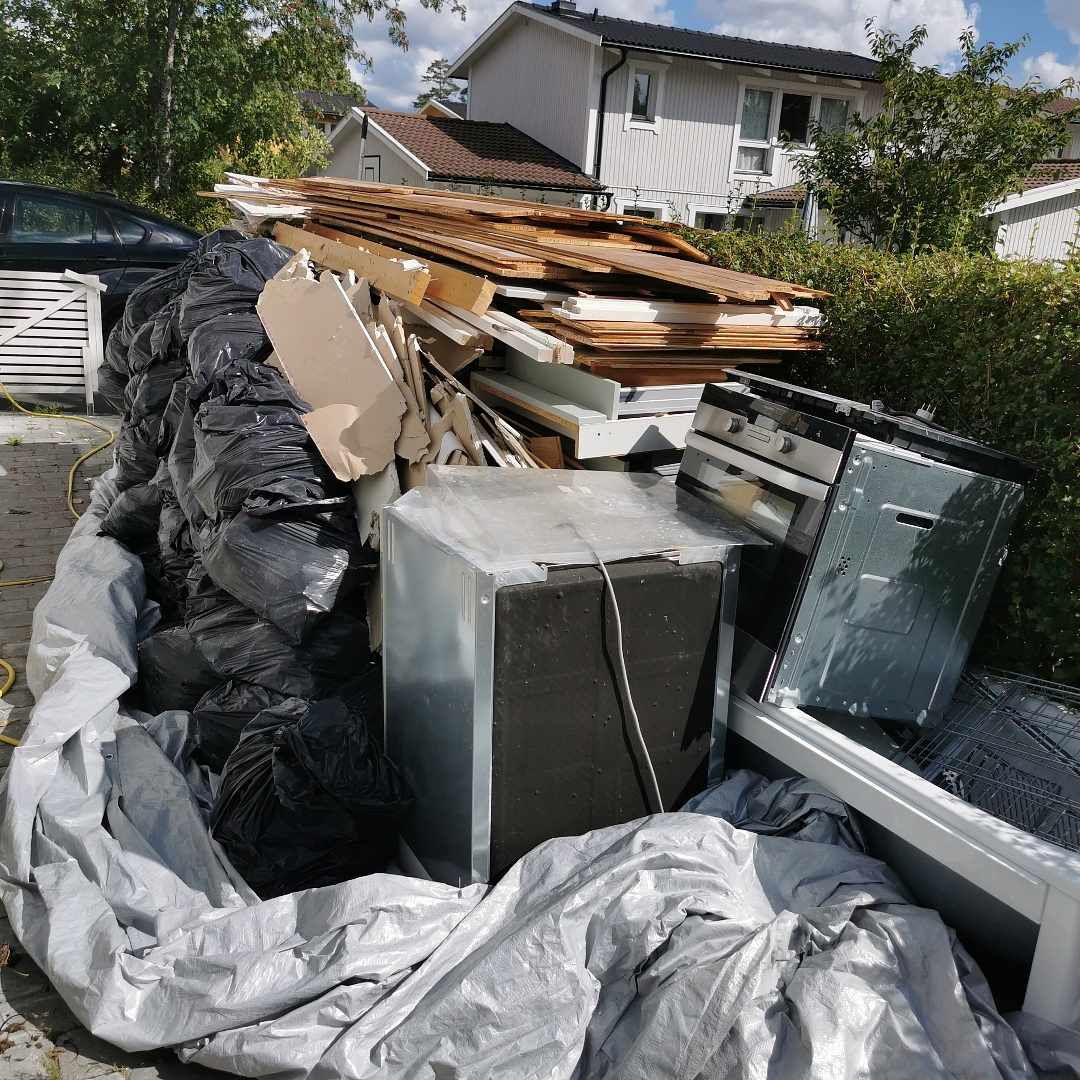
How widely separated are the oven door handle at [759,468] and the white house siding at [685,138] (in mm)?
17444

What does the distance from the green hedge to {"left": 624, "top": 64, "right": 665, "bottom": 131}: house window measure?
56.3ft

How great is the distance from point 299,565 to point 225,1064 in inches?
66.3

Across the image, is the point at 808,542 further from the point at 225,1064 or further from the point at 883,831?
the point at 225,1064

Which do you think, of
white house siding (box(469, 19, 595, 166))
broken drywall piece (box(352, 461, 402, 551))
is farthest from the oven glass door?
white house siding (box(469, 19, 595, 166))

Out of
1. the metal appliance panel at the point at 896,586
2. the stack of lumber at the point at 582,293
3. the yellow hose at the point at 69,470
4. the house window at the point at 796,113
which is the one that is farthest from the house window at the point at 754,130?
the metal appliance panel at the point at 896,586

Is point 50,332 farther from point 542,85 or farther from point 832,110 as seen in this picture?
point 832,110

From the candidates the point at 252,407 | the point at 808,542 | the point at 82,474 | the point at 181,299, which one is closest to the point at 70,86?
the point at 82,474

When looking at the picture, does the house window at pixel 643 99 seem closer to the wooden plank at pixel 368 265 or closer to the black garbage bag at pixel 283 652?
the wooden plank at pixel 368 265

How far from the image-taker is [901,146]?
22.7ft

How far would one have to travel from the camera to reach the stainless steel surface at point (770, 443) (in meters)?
2.62

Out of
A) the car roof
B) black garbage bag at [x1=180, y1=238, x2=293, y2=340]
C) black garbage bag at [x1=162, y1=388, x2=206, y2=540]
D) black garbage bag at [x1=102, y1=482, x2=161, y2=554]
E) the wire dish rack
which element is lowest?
black garbage bag at [x1=102, y1=482, x2=161, y2=554]

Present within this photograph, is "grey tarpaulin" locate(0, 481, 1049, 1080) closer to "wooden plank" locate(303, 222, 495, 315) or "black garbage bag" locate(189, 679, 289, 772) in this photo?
"black garbage bag" locate(189, 679, 289, 772)

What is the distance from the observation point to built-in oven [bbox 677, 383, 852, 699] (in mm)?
2660

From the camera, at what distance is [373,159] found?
21.2 metres
